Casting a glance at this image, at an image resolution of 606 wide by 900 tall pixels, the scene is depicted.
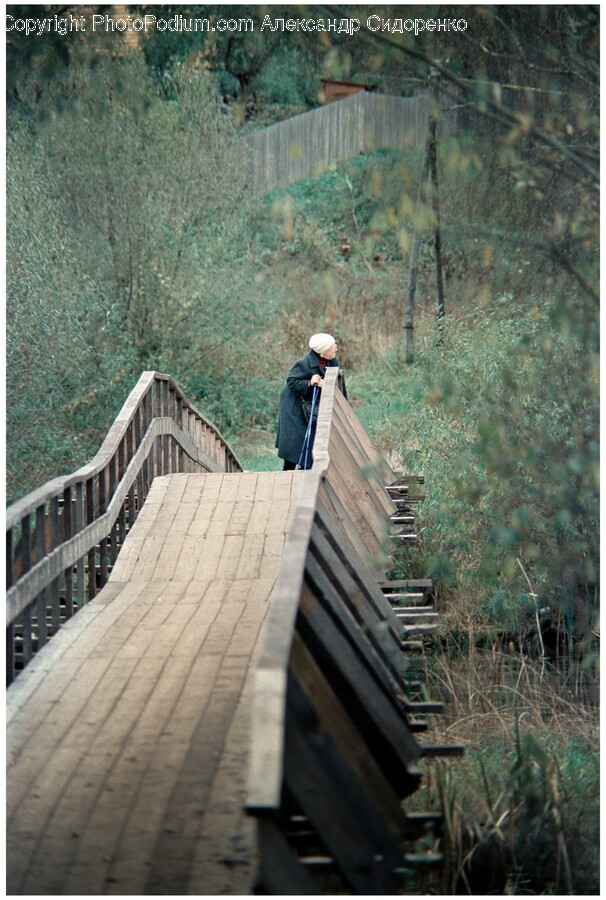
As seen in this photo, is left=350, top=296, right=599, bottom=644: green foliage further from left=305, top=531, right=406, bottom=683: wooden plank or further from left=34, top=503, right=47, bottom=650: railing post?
left=34, top=503, right=47, bottom=650: railing post

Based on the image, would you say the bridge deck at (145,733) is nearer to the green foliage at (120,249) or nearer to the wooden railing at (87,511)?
the wooden railing at (87,511)

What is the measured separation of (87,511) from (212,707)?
268cm

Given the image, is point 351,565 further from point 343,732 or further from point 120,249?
point 120,249

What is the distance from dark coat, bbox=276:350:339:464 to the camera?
9.91 meters

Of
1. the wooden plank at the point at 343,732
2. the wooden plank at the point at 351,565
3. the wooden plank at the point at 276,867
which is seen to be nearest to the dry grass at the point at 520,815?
the wooden plank at the point at 343,732

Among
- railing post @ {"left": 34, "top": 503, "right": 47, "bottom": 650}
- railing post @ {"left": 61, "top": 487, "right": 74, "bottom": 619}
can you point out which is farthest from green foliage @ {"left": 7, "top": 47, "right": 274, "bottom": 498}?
railing post @ {"left": 34, "top": 503, "right": 47, "bottom": 650}

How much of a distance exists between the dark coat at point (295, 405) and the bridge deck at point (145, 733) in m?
2.70

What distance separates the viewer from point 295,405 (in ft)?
33.2

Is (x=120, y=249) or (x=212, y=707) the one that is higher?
(x=120, y=249)

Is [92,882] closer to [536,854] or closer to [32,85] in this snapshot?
[536,854]

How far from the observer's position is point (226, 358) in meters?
19.7

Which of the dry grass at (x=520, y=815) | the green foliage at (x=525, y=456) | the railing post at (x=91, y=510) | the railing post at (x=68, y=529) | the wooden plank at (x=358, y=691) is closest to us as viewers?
the wooden plank at (x=358, y=691)

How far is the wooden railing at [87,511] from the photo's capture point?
5.43 meters

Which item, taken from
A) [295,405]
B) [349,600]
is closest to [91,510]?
[349,600]
